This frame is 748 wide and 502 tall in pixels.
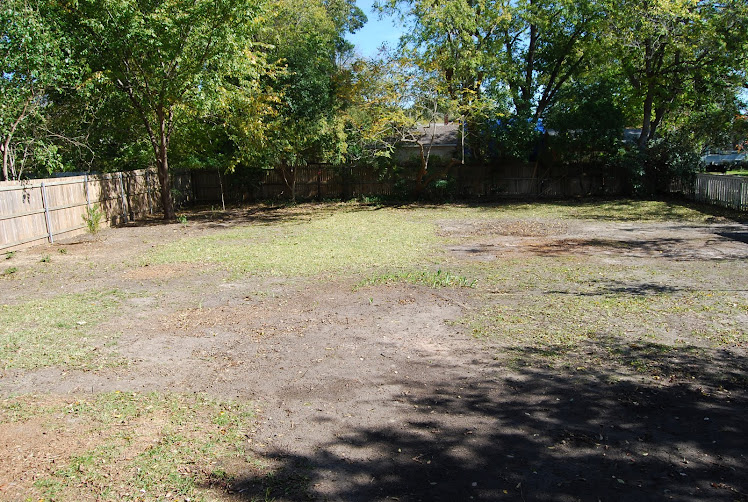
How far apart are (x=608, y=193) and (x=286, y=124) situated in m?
13.9

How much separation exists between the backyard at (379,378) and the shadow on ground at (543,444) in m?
0.02

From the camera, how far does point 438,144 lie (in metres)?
26.8

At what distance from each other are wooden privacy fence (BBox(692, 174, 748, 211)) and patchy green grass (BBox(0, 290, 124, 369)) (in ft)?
57.4

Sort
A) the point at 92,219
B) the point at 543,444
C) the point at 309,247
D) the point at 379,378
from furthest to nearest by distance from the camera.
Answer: the point at 92,219, the point at 309,247, the point at 379,378, the point at 543,444

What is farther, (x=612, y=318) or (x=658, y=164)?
(x=658, y=164)

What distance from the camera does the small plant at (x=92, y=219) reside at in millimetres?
15000

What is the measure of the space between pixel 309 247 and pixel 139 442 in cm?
865

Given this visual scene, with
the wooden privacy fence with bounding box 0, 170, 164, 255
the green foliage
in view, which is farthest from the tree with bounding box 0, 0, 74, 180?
the green foliage

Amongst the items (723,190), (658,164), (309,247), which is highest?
(658,164)

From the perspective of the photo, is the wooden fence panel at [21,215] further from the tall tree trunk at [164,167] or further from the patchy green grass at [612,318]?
the patchy green grass at [612,318]

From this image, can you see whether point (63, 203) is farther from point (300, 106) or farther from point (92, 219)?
point (300, 106)

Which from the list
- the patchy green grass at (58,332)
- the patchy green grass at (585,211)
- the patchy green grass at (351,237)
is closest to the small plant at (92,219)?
the patchy green grass at (351,237)

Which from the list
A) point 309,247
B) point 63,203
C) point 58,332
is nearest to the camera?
point 58,332

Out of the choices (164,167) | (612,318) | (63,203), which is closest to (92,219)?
(63,203)
